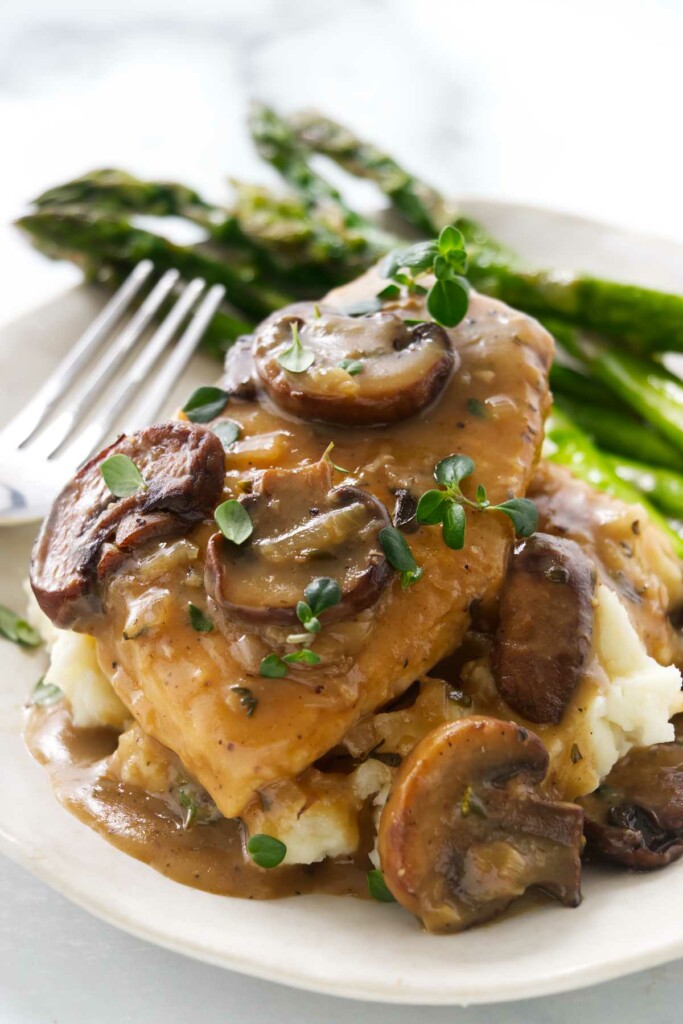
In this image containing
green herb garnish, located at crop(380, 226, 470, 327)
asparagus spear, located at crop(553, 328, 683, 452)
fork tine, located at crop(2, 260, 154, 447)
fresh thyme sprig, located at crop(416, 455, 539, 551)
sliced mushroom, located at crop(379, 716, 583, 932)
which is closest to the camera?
sliced mushroom, located at crop(379, 716, 583, 932)

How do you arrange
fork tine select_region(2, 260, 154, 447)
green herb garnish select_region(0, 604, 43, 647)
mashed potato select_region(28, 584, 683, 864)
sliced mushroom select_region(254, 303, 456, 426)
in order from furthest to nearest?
fork tine select_region(2, 260, 154, 447) → green herb garnish select_region(0, 604, 43, 647) → sliced mushroom select_region(254, 303, 456, 426) → mashed potato select_region(28, 584, 683, 864)

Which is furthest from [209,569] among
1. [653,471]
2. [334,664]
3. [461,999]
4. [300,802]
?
[653,471]

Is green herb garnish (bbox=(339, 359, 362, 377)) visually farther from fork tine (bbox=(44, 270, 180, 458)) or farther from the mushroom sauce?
fork tine (bbox=(44, 270, 180, 458))

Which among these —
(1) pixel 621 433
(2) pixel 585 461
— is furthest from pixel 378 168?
(2) pixel 585 461

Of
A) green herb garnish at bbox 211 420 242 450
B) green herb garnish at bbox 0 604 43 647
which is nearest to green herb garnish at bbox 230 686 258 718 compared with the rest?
green herb garnish at bbox 211 420 242 450

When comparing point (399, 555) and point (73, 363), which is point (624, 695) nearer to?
point (399, 555)

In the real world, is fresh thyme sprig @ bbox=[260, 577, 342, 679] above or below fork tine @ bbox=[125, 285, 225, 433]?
above
